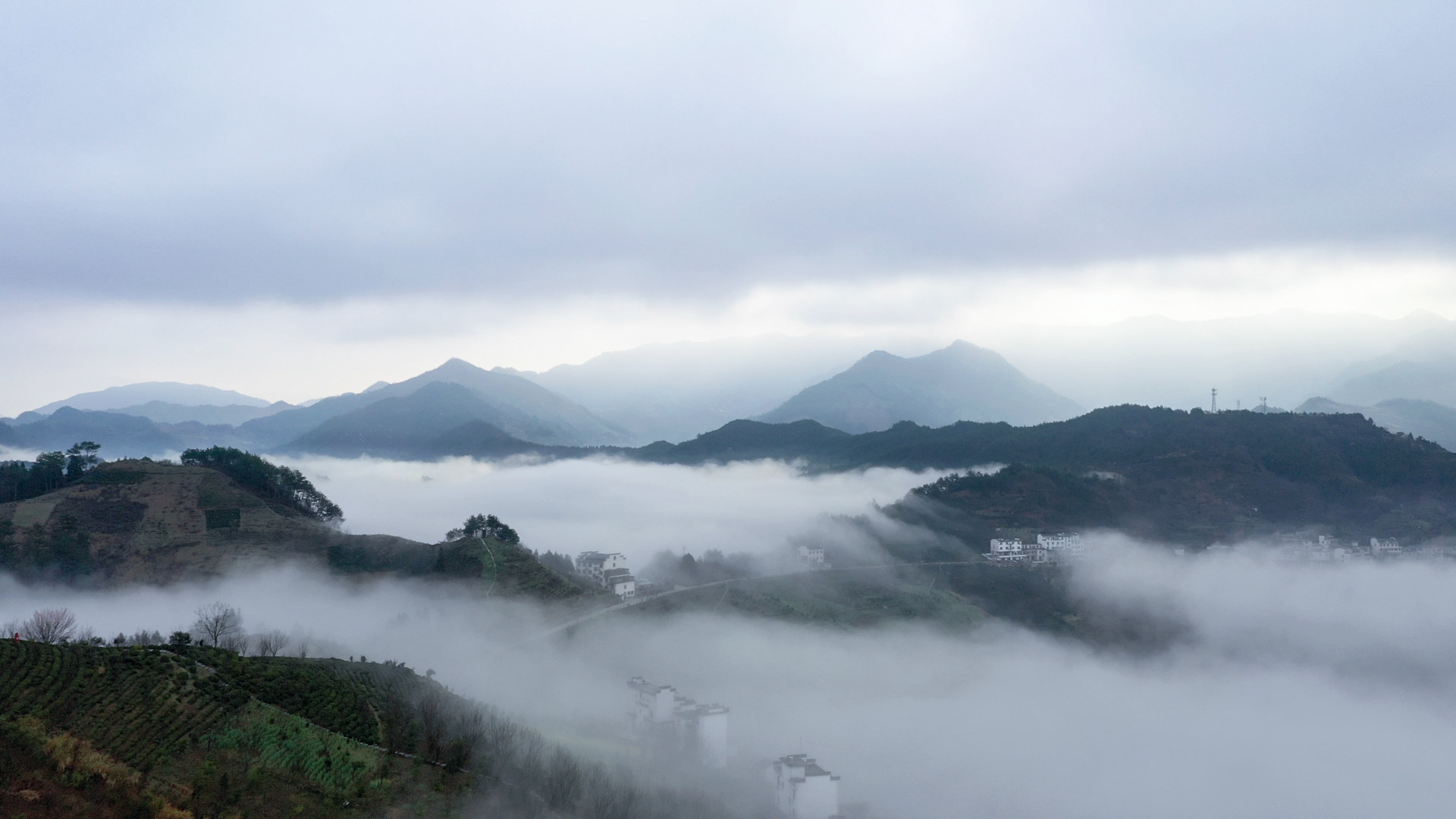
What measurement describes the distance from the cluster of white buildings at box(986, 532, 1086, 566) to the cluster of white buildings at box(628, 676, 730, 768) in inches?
2368

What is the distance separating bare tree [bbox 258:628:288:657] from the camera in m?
44.7

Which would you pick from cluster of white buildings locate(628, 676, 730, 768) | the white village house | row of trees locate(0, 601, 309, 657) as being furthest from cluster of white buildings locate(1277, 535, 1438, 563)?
row of trees locate(0, 601, 309, 657)

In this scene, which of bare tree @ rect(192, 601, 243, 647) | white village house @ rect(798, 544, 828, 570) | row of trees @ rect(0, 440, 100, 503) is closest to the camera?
bare tree @ rect(192, 601, 243, 647)

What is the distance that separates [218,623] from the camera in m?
48.9

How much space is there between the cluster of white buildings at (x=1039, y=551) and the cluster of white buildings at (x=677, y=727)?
197ft

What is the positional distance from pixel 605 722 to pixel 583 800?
16.4m

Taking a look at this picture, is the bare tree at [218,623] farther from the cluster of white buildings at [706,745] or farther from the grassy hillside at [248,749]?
the cluster of white buildings at [706,745]

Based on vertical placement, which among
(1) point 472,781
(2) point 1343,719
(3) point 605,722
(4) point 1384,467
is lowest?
(2) point 1343,719

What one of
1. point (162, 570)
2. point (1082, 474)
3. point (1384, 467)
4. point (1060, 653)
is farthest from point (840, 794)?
point (1384, 467)

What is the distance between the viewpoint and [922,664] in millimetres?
67562

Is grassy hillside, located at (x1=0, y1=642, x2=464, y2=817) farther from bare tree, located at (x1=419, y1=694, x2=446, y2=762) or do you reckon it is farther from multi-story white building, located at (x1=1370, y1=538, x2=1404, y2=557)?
multi-story white building, located at (x1=1370, y1=538, x2=1404, y2=557)

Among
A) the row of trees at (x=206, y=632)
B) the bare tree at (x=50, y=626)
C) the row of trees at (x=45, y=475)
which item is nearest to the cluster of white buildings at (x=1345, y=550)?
the row of trees at (x=206, y=632)

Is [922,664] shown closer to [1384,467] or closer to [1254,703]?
[1254,703]

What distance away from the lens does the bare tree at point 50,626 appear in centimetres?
4069
